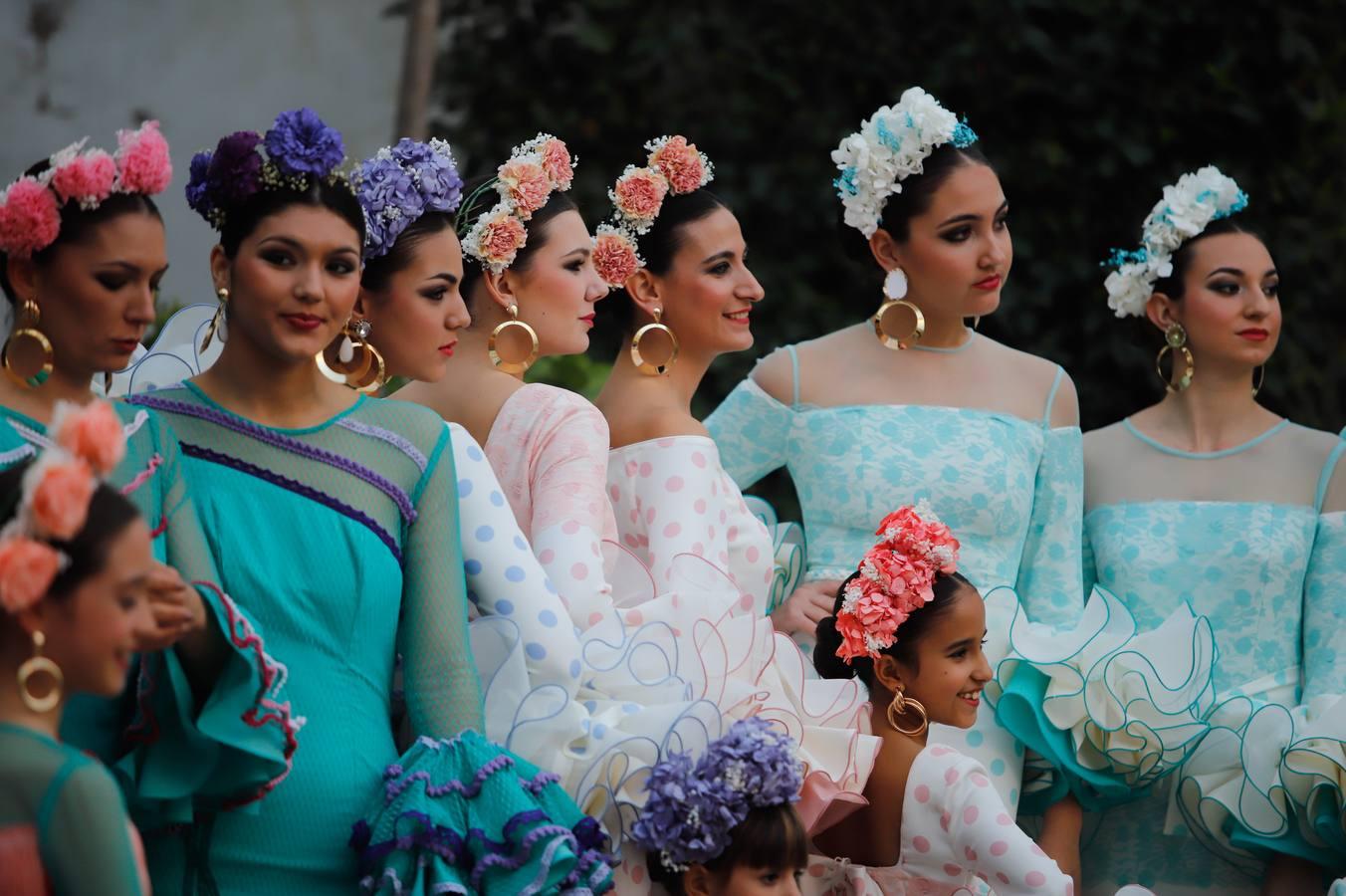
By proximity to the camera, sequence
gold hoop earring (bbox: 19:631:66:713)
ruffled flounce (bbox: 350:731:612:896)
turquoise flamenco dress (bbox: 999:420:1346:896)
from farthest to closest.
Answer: turquoise flamenco dress (bbox: 999:420:1346:896), ruffled flounce (bbox: 350:731:612:896), gold hoop earring (bbox: 19:631:66:713)

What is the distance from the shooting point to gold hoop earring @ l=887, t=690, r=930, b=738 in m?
4.35

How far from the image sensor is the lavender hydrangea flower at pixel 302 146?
11.6 feet

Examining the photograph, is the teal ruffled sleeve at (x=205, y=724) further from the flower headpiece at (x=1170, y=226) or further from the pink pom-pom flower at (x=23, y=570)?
the flower headpiece at (x=1170, y=226)

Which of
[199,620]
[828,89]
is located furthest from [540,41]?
[199,620]

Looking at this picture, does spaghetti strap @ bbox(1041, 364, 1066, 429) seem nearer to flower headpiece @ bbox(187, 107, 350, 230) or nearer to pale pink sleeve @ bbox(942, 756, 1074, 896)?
pale pink sleeve @ bbox(942, 756, 1074, 896)

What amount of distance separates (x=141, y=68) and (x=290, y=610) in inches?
198

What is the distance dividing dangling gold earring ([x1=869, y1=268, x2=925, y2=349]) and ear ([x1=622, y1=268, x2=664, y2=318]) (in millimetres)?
709

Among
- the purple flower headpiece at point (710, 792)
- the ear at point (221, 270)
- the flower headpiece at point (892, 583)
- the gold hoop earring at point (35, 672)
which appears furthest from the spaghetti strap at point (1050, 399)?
the gold hoop earring at point (35, 672)

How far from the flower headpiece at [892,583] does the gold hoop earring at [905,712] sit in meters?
0.13

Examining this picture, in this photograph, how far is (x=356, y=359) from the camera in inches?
166

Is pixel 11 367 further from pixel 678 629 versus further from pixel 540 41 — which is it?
pixel 540 41

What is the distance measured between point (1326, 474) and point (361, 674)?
3.10 m

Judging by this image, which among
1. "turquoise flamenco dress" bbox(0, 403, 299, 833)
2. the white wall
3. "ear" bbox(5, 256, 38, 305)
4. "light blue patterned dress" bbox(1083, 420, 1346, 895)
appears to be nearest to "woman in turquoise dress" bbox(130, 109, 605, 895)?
"turquoise flamenco dress" bbox(0, 403, 299, 833)

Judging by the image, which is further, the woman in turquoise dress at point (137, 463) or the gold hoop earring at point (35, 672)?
the woman in turquoise dress at point (137, 463)
